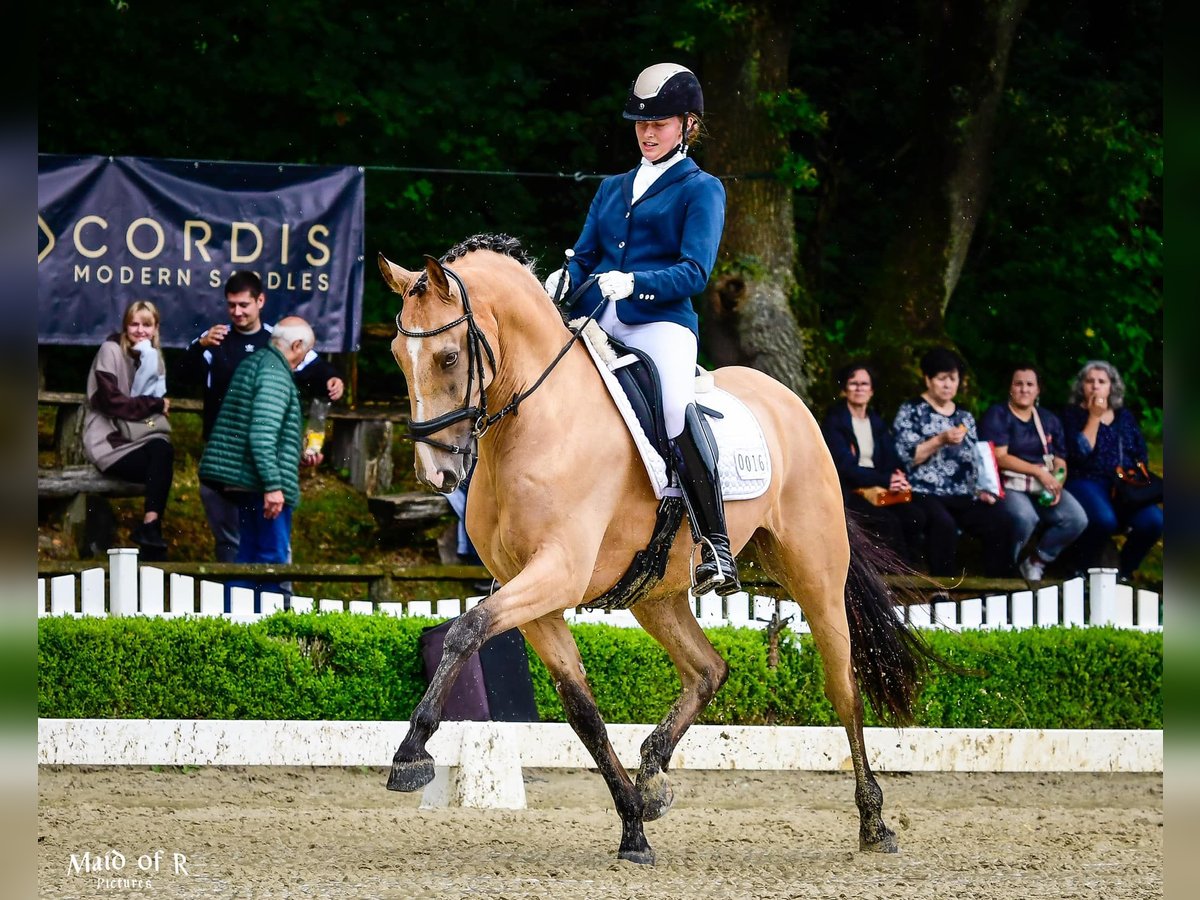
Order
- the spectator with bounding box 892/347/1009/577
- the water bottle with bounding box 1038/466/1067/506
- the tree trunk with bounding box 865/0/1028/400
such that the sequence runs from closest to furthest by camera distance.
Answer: the spectator with bounding box 892/347/1009/577
the water bottle with bounding box 1038/466/1067/506
the tree trunk with bounding box 865/0/1028/400

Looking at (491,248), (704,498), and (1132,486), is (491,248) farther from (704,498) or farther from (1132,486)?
(1132,486)

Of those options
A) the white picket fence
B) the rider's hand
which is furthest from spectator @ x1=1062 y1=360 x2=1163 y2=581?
the rider's hand

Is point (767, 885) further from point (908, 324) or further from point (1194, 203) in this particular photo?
point (908, 324)

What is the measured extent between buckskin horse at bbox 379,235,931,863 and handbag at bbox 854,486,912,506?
326cm

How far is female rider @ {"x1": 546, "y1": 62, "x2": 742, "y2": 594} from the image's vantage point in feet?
18.8

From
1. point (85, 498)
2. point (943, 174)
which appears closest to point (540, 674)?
point (85, 498)

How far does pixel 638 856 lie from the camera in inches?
222

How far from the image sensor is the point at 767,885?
5.12 m

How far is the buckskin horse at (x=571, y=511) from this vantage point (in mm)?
5031

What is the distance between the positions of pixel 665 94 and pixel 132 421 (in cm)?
579

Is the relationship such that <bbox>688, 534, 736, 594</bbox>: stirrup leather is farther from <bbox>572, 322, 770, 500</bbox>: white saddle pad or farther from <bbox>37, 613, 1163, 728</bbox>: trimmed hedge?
<bbox>37, 613, 1163, 728</bbox>: trimmed hedge

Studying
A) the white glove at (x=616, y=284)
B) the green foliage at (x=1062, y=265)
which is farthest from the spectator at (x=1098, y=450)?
the white glove at (x=616, y=284)

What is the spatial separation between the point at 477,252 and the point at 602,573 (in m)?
1.29

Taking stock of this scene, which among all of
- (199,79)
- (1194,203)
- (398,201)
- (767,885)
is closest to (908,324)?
(398,201)
